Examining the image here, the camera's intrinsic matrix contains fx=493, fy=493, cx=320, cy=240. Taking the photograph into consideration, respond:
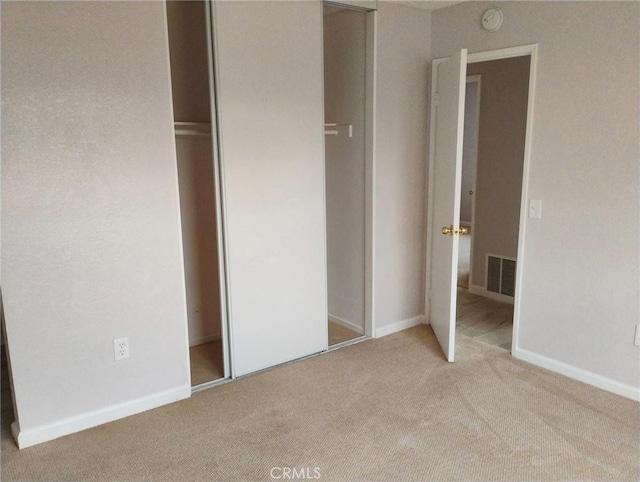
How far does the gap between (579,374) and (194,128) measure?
9.64 ft

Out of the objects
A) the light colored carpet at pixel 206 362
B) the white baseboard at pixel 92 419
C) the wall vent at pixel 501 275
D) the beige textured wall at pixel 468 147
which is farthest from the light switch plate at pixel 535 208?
the beige textured wall at pixel 468 147

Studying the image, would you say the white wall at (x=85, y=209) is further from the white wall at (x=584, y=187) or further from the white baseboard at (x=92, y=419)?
the white wall at (x=584, y=187)

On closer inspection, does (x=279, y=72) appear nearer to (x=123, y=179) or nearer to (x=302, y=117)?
(x=302, y=117)

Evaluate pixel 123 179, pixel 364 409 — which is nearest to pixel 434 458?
pixel 364 409

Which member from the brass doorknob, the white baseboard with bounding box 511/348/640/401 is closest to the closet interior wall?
the brass doorknob

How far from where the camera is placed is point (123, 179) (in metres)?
2.53

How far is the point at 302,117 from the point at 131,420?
6.71 ft

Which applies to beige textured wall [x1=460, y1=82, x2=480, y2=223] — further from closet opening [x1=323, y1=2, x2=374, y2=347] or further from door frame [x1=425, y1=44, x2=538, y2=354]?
door frame [x1=425, y1=44, x2=538, y2=354]

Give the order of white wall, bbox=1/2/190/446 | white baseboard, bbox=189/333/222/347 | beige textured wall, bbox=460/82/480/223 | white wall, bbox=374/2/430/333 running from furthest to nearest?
beige textured wall, bbox=460/82/480/223
white baseboard, bbox=189/333/222/347
white wall, bbox=374/2/430/333
white wall, bbox=1/2/190/446

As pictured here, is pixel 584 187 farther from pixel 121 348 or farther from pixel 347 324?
pixel 121 348

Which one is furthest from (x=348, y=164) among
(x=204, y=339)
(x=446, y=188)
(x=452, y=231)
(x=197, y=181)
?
(x=204, y=339)

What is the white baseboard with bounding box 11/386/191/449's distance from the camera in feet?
8.01

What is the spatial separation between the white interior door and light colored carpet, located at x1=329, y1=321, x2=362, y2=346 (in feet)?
2.12

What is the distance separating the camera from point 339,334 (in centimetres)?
390
